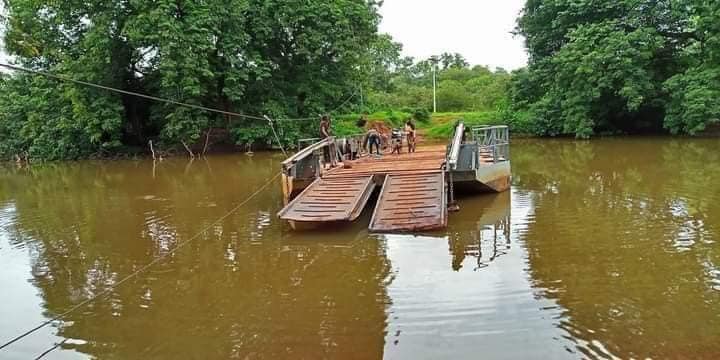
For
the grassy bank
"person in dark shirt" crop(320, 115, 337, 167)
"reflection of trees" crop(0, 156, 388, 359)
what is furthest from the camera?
the grassy bank

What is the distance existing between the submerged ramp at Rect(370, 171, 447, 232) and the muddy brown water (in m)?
0.22

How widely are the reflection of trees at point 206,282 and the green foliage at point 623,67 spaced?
18.9 meters

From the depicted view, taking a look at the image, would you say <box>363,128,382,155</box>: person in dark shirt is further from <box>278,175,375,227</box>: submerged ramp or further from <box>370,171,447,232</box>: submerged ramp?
<box>370,171,447,232</box>: submerged ramp

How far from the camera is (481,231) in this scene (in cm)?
859

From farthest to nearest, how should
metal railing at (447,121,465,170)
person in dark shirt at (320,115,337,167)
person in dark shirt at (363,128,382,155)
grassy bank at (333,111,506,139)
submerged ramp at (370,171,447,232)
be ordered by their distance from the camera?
grassy bank at (333,111,506,139)
person in dark shirt at (363,128,382,155)
person in dark shirt at (320,115,337,167)
metal railing at (447,121,465,170)
submerged ramp at (370,171,447,232)

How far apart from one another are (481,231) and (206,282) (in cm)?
420

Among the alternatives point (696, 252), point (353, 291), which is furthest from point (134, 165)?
point (696, 252)

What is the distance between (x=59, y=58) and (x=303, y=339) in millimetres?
26334

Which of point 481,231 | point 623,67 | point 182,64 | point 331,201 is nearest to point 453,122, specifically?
point 623,67

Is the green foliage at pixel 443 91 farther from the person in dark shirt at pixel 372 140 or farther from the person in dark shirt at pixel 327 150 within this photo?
the person in dark shirt at pixel 327 150

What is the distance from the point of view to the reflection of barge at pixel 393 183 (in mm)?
8688

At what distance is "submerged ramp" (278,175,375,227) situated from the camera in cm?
871

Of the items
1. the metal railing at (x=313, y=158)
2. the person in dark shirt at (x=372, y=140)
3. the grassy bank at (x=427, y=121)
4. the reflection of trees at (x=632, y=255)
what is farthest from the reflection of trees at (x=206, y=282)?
the grassy bank at (x=427, y=121)

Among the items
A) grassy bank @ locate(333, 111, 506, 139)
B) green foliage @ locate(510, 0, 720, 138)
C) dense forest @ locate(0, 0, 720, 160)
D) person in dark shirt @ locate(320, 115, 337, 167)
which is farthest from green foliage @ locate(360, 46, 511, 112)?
person in dark shirt @ locate(320, 115, 337, 167)
